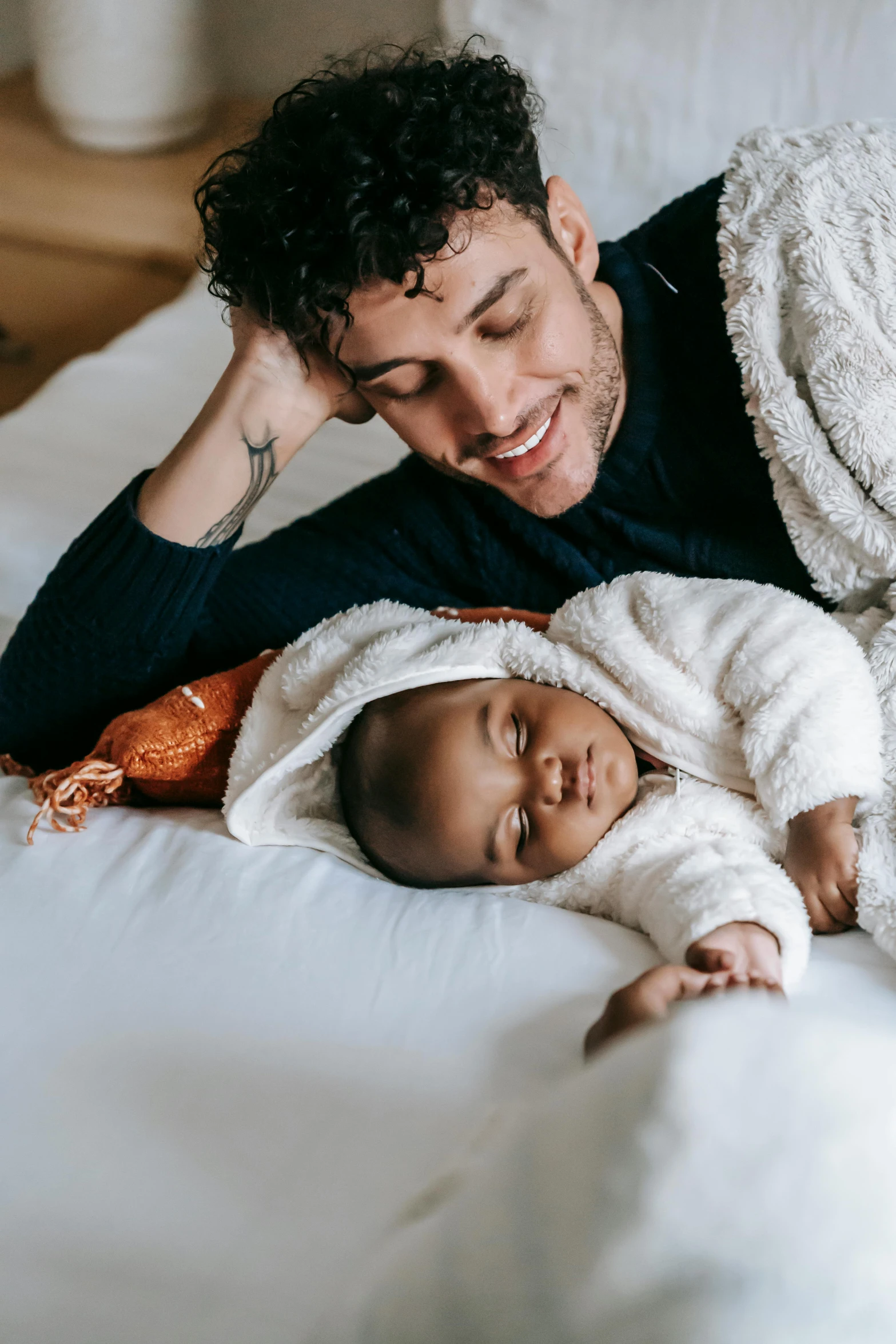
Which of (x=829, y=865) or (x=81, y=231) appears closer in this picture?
(x=829, y=865)

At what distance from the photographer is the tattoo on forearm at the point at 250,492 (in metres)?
0.94

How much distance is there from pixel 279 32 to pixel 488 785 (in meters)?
1.45

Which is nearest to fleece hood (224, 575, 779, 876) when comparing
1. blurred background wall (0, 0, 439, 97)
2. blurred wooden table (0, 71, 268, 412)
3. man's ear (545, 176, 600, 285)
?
man's ear (545, 176, 600, 285)

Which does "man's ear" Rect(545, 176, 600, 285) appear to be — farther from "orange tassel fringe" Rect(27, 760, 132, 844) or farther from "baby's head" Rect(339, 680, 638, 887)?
"orange tassel fringe" Rect(27, 760, 132, 844)

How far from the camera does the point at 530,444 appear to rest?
911mm

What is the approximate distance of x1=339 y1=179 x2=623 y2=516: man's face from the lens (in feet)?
2.73

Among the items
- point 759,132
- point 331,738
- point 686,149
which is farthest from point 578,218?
point 331,738

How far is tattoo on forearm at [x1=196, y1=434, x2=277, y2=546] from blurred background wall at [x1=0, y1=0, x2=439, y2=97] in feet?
3.15

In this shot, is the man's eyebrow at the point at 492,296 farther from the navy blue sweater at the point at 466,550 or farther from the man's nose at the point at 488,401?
the navy blue sweater at the point at 466,550

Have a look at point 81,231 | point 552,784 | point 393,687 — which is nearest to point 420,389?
point 393,687

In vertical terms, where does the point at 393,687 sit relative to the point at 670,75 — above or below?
below

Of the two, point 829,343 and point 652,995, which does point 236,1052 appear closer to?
point 652,995

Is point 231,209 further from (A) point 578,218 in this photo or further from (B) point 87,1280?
(B) point 87,1280

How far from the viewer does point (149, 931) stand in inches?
28.2
